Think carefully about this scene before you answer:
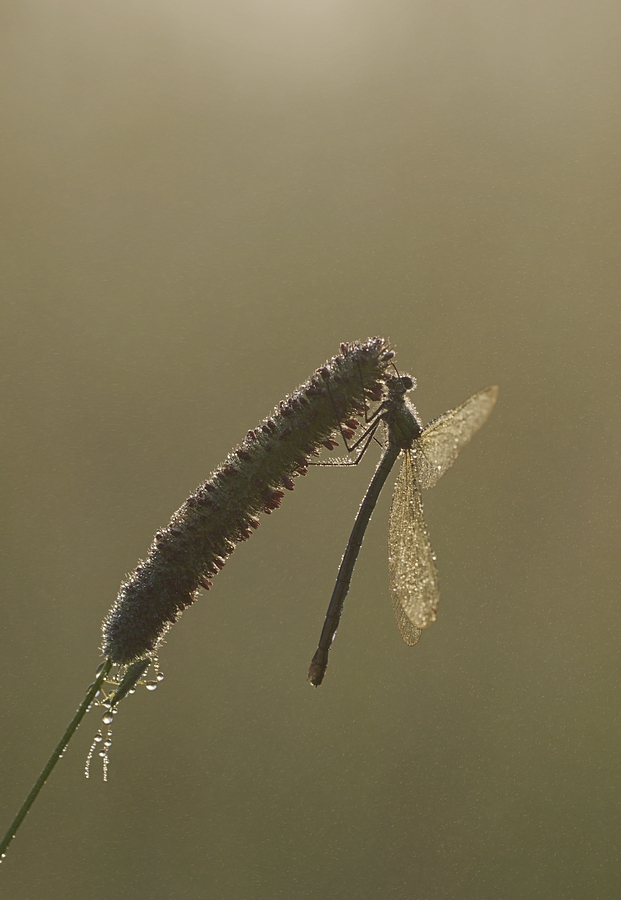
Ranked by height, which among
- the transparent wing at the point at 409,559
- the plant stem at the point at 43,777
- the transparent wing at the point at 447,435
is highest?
the transparent wing at the point at 447,435

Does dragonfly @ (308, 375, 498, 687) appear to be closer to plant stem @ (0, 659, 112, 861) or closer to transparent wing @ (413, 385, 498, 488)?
transparent wing @ (413, 385, 498, 488)

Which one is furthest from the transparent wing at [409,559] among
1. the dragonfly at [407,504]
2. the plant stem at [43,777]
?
the plant stem at [43,777]

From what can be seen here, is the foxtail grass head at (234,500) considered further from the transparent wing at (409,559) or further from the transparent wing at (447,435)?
the transparent wing at (409,559)

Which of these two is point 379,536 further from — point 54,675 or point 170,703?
point 54,675

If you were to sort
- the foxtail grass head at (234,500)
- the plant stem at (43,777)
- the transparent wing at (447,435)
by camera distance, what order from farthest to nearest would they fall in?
the transparent wing at (447,435) → the foxtail grass head at (234,500) → the plant stem at (43,777)

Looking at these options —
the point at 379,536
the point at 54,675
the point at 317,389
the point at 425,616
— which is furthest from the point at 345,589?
the point at 54,675

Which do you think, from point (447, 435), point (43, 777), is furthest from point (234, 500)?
point (447, 435)
